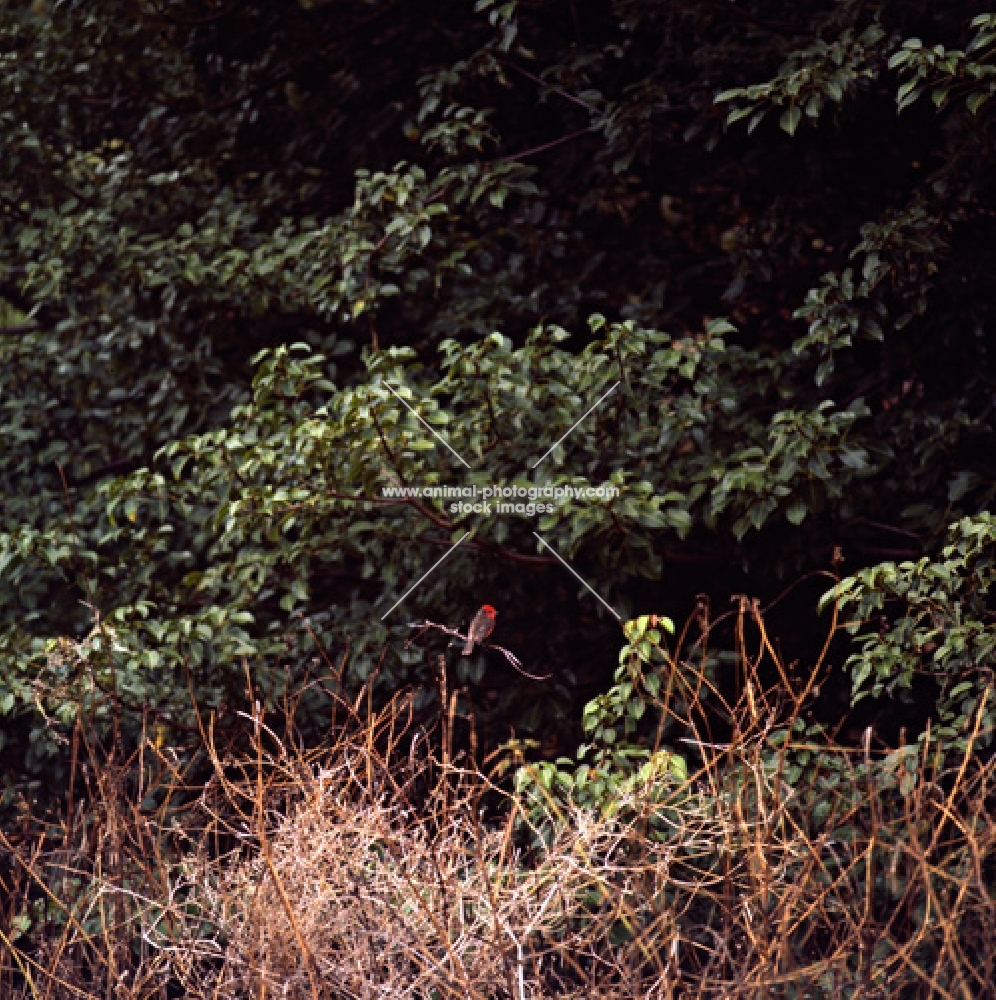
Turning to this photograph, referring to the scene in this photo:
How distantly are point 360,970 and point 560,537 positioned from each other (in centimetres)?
192

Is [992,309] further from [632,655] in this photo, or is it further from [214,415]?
[214,415]

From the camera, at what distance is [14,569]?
5926 mm

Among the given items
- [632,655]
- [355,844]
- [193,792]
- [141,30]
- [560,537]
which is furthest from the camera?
[141,30]

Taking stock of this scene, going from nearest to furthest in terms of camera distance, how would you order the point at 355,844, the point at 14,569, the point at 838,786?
the point at 355,844
the point at 838,786
the point at 14,569

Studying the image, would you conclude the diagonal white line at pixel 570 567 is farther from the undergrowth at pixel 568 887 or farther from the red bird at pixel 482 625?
the undergrowth at pixel 568 887

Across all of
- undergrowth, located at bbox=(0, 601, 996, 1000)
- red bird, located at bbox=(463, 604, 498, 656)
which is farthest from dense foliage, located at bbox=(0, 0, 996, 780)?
undergrowth, located at bbox=(0, 601, 996, 1000)

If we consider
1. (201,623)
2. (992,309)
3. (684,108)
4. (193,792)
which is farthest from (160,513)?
(992,309)

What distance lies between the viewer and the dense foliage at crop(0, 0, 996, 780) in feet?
15.9

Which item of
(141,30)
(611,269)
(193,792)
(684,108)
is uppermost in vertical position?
(141,30)

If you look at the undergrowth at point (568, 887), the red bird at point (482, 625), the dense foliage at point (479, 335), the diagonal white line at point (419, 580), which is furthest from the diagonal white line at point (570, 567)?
the undergrowth at point (568, 887)

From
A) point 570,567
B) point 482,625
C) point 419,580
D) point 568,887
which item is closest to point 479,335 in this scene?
point 419,580

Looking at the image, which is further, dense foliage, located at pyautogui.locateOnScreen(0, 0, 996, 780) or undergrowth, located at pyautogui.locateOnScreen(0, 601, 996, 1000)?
dense foliage, located at pyautogui.locateOnScreen(0, 0, 996, 780)

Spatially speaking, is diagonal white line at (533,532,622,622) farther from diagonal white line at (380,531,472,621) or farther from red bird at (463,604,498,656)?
red bird at (463,604,498,656)

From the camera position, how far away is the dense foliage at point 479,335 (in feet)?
15.9
